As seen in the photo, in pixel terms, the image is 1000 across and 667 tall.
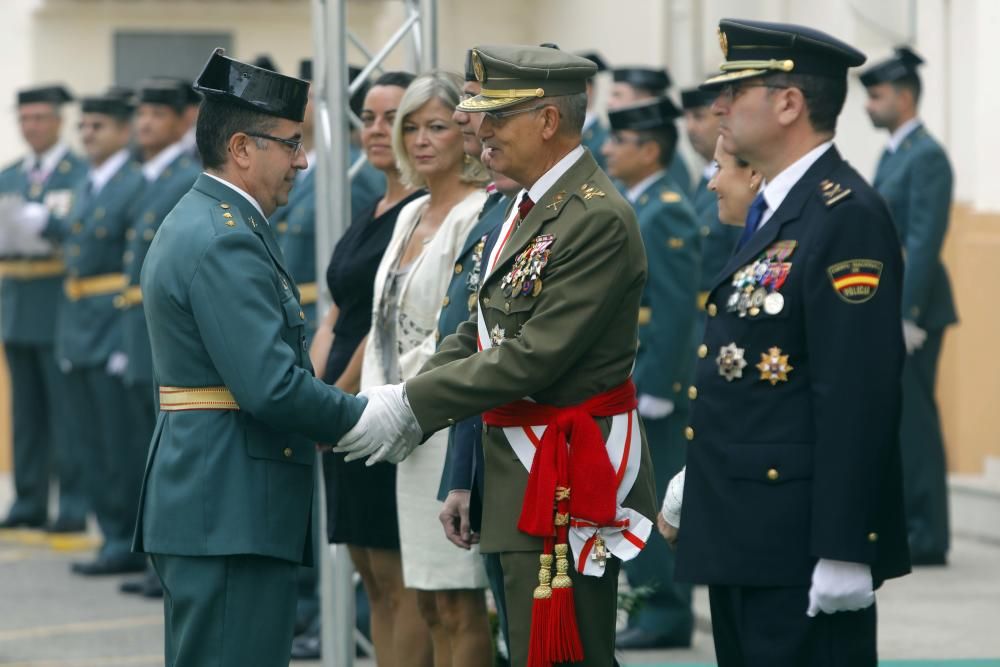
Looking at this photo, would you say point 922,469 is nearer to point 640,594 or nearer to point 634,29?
point 640,594

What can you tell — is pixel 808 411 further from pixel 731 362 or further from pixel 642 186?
pixel 642 186

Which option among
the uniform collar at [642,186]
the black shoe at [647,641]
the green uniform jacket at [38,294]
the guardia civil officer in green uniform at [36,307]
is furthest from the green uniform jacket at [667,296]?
the green uniform jacket at [38,294]

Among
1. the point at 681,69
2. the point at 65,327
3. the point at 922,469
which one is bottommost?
the point at 922,469

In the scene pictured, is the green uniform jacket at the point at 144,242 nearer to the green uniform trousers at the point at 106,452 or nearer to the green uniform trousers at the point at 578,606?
the green uniform trousers at the point at 106,452

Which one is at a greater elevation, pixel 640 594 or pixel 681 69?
pixel 681 69

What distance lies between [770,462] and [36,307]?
7.14 metres

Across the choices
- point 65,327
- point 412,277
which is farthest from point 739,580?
point 65,327

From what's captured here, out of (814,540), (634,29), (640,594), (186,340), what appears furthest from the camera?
(634,29)

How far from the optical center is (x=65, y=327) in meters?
9.39

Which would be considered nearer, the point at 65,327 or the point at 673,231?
the point at 673,231

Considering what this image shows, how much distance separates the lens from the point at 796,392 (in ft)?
11.7

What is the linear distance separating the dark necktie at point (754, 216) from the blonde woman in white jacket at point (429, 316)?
4.09ft

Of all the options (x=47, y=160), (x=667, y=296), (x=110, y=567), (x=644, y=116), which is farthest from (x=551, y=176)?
(x=47, y=160)

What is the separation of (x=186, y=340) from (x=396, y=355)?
1.27 metres
